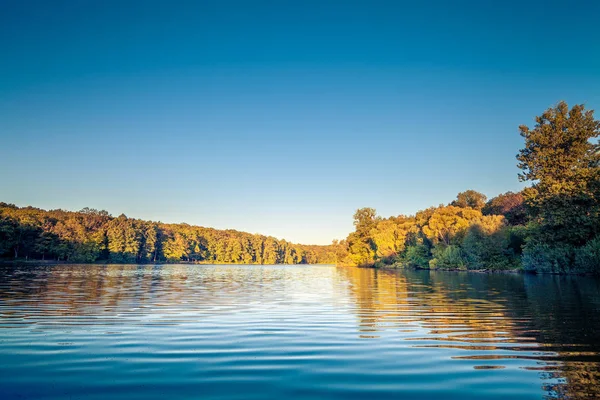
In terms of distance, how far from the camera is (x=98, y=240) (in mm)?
125688

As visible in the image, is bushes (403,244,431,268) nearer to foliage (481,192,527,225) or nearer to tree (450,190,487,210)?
foliage (481,192,527,225)

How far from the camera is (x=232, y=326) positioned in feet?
40.9

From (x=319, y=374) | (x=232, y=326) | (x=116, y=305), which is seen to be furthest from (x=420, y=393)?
(x=116, y=305)

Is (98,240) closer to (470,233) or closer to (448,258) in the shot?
(448,258)

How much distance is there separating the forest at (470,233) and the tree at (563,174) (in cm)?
11

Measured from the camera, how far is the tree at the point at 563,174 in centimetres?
4156

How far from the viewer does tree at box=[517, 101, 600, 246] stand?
41562 mm

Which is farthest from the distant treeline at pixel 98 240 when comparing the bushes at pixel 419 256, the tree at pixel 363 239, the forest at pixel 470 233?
the bushes at pixel 419 256

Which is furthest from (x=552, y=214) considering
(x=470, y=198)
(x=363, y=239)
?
(x=470, y=198)

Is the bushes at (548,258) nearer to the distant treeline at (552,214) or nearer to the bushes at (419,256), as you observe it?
the distant treeline at (552,214)

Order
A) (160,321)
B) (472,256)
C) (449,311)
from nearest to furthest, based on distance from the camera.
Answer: (160,321) → (449,311) → (472,256)

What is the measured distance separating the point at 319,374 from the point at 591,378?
450 centimetres

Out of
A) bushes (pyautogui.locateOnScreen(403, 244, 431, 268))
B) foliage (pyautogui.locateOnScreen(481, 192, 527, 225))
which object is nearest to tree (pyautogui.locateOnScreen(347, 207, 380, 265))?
bushes (pyautogui.locateOnScreen(403, 244, 431, 268))

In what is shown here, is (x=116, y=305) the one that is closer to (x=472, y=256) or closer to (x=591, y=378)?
(x=591, y=378)
